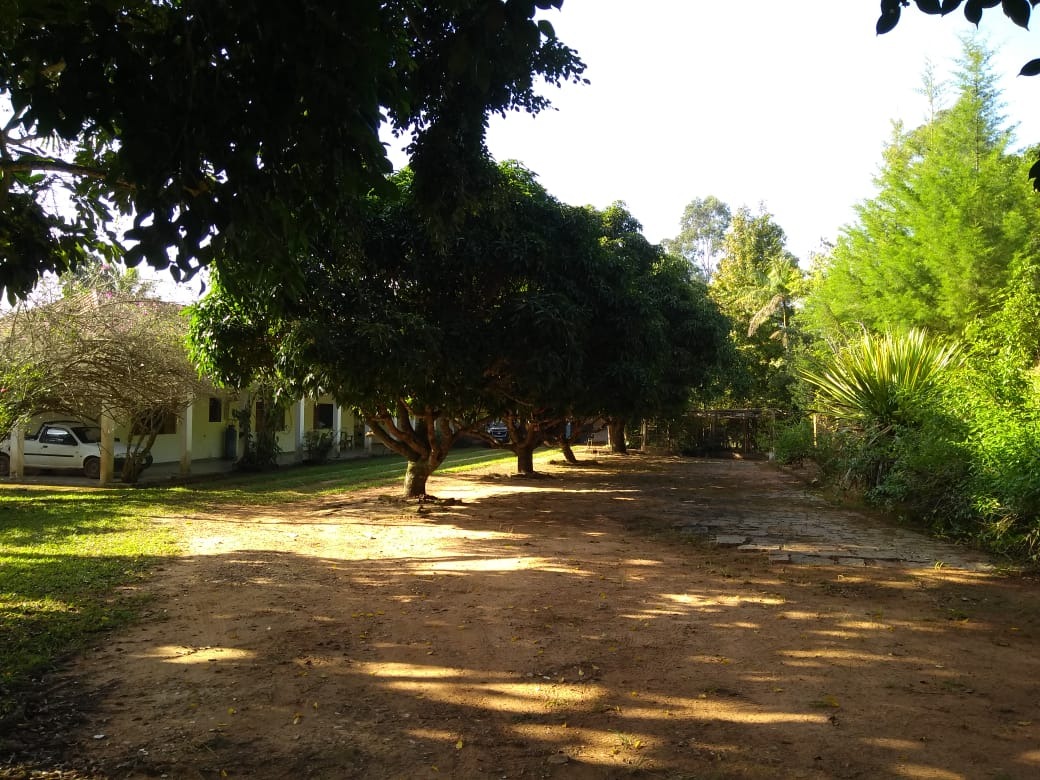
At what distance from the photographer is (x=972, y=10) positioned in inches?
131

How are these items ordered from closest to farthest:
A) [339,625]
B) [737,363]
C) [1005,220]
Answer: [339,625], [1005,220], [737,363]

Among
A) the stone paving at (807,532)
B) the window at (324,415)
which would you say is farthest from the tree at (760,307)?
the window at (324,415)

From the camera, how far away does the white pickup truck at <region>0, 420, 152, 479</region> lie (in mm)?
17484

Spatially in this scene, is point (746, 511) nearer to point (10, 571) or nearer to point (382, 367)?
point (382, 367)

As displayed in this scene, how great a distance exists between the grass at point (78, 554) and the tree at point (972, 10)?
5604mm

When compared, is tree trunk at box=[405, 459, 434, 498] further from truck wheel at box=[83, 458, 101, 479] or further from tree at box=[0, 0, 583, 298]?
truck wheel at box=[83, 458, 101, 479]

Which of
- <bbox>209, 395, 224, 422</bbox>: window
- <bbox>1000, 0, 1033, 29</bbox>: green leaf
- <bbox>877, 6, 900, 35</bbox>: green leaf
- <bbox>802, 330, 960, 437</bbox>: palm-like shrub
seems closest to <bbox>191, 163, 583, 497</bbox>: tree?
<bbox>802, 330, 960, 437</bbox>: palm-like shrub

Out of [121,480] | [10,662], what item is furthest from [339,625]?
[121,480]

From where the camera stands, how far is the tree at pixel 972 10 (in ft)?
10.1

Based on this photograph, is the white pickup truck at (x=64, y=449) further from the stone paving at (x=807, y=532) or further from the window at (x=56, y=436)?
the stone paving at (x=807, y=532)

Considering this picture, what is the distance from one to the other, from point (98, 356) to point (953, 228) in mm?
17790

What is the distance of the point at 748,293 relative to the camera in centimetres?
3334

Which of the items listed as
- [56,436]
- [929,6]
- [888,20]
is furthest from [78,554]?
[56,436]

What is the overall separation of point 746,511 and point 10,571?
10050mm
